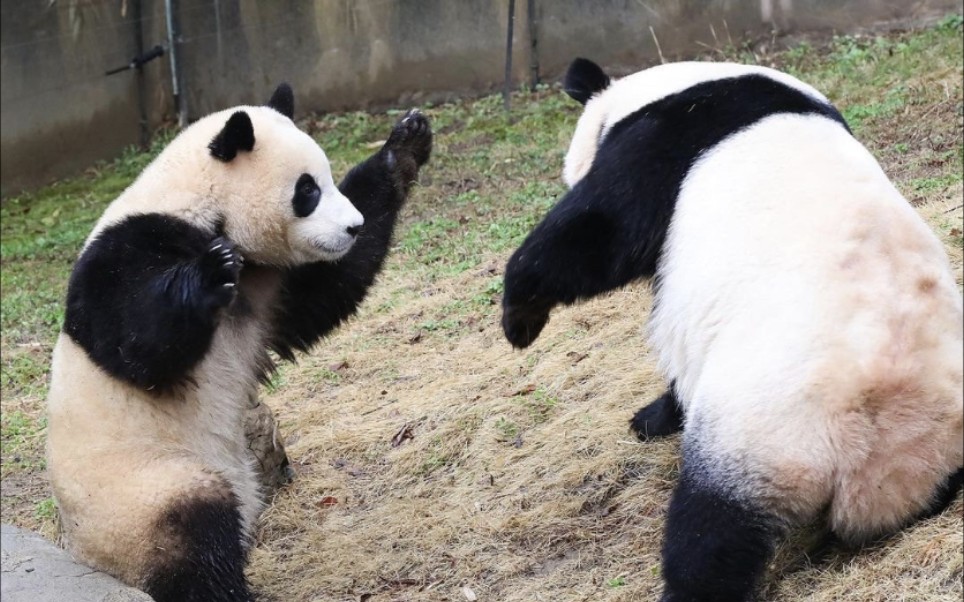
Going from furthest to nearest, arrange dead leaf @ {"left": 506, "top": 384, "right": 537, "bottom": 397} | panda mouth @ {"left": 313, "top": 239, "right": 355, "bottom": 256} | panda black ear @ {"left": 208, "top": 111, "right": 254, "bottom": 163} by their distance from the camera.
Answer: dead leaf @ {"left": 506, "top": 384, "right": 537, "bottom": 397} < panda mouth @ {"left": 313, "top": 239, "right": 355, "bottom": 256} < panda black ear @ {"left": 208, "top": 111, "right": 254, "bottom": 163}

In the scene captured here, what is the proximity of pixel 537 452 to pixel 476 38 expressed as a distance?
7.76m

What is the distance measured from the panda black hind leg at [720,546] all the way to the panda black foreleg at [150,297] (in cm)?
192

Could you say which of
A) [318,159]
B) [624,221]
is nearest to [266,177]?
[318,159]

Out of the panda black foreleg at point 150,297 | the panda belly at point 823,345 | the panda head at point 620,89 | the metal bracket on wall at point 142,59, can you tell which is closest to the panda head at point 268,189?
the panda black foreleg at point 150,297

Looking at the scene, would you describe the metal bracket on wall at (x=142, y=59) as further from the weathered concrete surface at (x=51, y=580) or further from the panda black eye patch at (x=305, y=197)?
the weathered concrete surface at (x=51, y=580)

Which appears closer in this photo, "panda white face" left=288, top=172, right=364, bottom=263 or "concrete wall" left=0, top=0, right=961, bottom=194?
"panda white face" left=288, top=172, right=364, bottom=263

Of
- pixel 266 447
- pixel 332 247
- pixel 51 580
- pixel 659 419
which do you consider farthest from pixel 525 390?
pixel 51 580

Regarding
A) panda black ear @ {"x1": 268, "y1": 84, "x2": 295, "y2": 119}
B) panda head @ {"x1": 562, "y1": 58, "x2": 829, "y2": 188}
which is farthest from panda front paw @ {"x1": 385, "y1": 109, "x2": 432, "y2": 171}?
panda head @ {"x1": 562, "y1": 58, "x2": 829, "y2": 188}

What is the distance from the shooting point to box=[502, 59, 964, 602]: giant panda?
3262mm

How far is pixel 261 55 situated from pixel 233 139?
29.6ft

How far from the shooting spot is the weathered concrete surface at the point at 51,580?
164 inches

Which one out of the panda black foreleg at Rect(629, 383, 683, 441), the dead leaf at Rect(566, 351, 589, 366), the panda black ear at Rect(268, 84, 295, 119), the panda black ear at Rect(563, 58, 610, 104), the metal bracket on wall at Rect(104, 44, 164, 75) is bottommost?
the metal bracket on wall at Rect(104, 44, 164, 75)

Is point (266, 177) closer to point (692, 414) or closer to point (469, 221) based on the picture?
point (692, 414)

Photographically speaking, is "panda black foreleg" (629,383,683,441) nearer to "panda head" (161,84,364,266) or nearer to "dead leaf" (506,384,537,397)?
"dead leaf" (506,384,537,397)
